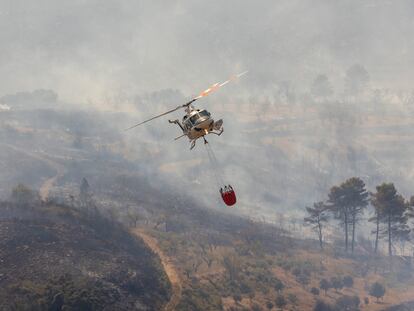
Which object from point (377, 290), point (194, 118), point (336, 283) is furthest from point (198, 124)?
point (377, 290)

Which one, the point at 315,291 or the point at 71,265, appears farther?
the point at 315,291

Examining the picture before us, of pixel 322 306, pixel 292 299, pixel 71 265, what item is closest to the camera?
pixel 71 265

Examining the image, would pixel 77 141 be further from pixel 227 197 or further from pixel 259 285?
pixel 227 197

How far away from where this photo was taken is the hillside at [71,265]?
1838 inches

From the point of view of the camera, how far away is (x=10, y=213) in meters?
71.2

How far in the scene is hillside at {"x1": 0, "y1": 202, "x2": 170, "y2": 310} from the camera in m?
46.7

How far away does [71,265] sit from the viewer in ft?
178

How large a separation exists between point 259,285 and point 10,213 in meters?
39.5

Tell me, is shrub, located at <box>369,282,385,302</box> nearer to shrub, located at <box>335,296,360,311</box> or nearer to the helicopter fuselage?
shrub, located at <box>335,296,360,311</box>

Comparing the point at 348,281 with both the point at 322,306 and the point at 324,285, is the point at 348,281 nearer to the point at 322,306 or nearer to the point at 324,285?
the point at 324,285

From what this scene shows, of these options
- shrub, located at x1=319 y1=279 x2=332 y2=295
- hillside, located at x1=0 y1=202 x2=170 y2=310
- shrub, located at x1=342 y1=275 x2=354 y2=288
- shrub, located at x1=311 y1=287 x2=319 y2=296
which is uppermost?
shrub, located at x1=342 y1=275 x2=354 y2=288

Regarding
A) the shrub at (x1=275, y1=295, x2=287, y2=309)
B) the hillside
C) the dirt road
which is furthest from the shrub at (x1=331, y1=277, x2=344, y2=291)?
the hillside

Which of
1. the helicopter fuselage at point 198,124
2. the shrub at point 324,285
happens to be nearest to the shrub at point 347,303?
the shrub at point 324,285

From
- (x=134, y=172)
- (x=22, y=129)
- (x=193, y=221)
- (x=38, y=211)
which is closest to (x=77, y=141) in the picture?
(x=22, y=129)
